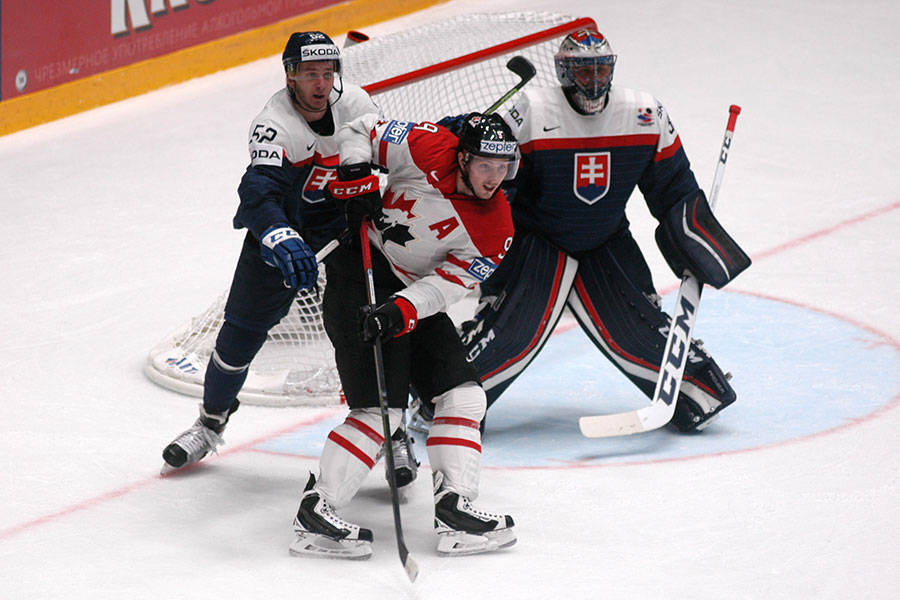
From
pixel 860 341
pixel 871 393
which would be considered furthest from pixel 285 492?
pixel 860 341

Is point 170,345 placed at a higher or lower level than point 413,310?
lower

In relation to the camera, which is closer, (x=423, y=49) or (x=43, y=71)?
(x=423, y=49)

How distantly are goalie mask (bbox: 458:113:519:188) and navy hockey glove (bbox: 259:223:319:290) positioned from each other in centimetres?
43

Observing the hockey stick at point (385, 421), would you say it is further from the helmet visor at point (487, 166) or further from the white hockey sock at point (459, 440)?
the helmet visor at point (487, 166)

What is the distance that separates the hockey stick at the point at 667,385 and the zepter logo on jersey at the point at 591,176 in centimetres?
37

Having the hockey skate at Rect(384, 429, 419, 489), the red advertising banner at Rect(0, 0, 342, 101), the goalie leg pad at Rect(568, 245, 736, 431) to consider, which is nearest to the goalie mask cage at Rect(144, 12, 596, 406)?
the hockey skate at Rect(384, 429, 419, 489)

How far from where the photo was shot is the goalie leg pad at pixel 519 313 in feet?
12.6

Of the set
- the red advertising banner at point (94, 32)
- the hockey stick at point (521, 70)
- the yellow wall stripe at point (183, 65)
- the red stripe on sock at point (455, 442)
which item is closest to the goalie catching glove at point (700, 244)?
the hockey stick at point (521, 70)

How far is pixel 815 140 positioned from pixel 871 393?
9.82 feet

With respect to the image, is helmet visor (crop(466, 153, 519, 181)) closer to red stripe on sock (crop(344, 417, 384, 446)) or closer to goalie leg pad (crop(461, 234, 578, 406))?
red stripe on sock (crop(344, 417, 384, 446))

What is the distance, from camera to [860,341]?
455 cm

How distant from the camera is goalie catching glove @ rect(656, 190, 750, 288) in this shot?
12.6 ft

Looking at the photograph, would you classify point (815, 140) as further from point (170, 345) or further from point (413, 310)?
point (413, 310)

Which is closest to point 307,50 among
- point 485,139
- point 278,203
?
point 278,203
